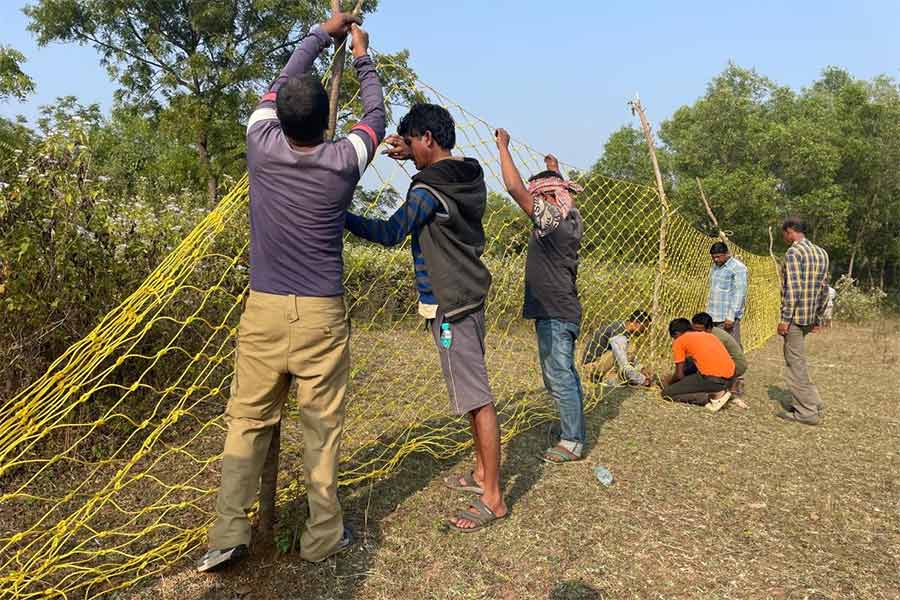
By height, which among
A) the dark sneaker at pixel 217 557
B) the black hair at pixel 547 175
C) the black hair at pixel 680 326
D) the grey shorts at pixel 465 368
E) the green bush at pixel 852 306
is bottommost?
the green bush at pixel 852 306

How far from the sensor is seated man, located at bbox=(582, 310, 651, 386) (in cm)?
494

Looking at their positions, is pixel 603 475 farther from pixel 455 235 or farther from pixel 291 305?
pixel 291 305

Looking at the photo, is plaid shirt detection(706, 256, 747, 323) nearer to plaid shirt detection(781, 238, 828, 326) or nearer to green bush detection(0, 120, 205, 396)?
plaid shirt detection(781, 238, 828, 326)

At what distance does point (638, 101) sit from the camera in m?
5.27

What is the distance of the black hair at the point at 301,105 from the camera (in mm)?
1721

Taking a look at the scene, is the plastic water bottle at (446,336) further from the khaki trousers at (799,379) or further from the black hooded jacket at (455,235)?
the khaki trousers at (799,379)

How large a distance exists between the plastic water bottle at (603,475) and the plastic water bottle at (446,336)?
119 cm

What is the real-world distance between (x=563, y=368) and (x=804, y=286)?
248 centimetres

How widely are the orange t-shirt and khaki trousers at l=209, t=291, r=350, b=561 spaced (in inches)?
135

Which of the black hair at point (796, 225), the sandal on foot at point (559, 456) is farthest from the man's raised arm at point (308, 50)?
the black hair at point (796, 225)

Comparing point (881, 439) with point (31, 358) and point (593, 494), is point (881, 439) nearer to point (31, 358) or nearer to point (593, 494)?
point (593, 494)

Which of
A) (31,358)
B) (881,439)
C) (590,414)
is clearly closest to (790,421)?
(881,439)

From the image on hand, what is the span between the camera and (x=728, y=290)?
5.23 metres

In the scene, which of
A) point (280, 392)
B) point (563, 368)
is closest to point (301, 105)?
point (280, 392)
